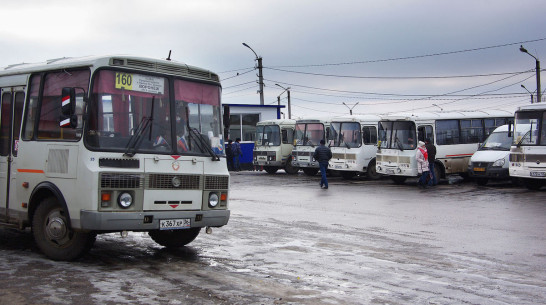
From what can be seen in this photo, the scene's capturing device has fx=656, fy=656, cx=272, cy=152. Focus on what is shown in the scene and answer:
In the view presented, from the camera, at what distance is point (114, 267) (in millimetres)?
8945

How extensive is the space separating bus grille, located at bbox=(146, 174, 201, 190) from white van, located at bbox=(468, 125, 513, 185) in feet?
55.9

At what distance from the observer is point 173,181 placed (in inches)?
369

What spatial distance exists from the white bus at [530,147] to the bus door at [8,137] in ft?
57.1

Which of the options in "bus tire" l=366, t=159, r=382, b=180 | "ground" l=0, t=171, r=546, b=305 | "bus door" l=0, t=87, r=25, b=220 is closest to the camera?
"ground" l=0, t=171, r=546, b=305

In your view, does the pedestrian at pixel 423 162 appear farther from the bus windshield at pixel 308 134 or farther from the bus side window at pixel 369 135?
the bus windshield at pixel 308 134

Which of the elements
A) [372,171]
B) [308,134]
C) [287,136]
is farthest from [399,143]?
[287,136]

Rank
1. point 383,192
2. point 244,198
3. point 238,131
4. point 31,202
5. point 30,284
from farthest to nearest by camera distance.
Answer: point 238,131, point 383,192, point 244,198, point 31,202, point 30,284

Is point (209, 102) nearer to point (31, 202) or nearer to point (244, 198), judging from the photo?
point (31, 202)

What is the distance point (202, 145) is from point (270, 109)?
4067 centimetres

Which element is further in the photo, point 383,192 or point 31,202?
point 383,192

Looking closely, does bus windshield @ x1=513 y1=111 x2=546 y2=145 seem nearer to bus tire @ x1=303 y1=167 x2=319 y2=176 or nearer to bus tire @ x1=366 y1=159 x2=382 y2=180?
bus tire @ x1=366 y1=159 x2=382 y2=180

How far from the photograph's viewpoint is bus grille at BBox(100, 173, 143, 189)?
8.77 metres

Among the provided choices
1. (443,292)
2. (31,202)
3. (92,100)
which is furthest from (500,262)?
(31,202)

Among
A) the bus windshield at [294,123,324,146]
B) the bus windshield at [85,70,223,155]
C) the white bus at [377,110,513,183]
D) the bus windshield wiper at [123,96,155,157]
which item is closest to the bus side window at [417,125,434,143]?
the white bus at [377,110,513,183]
